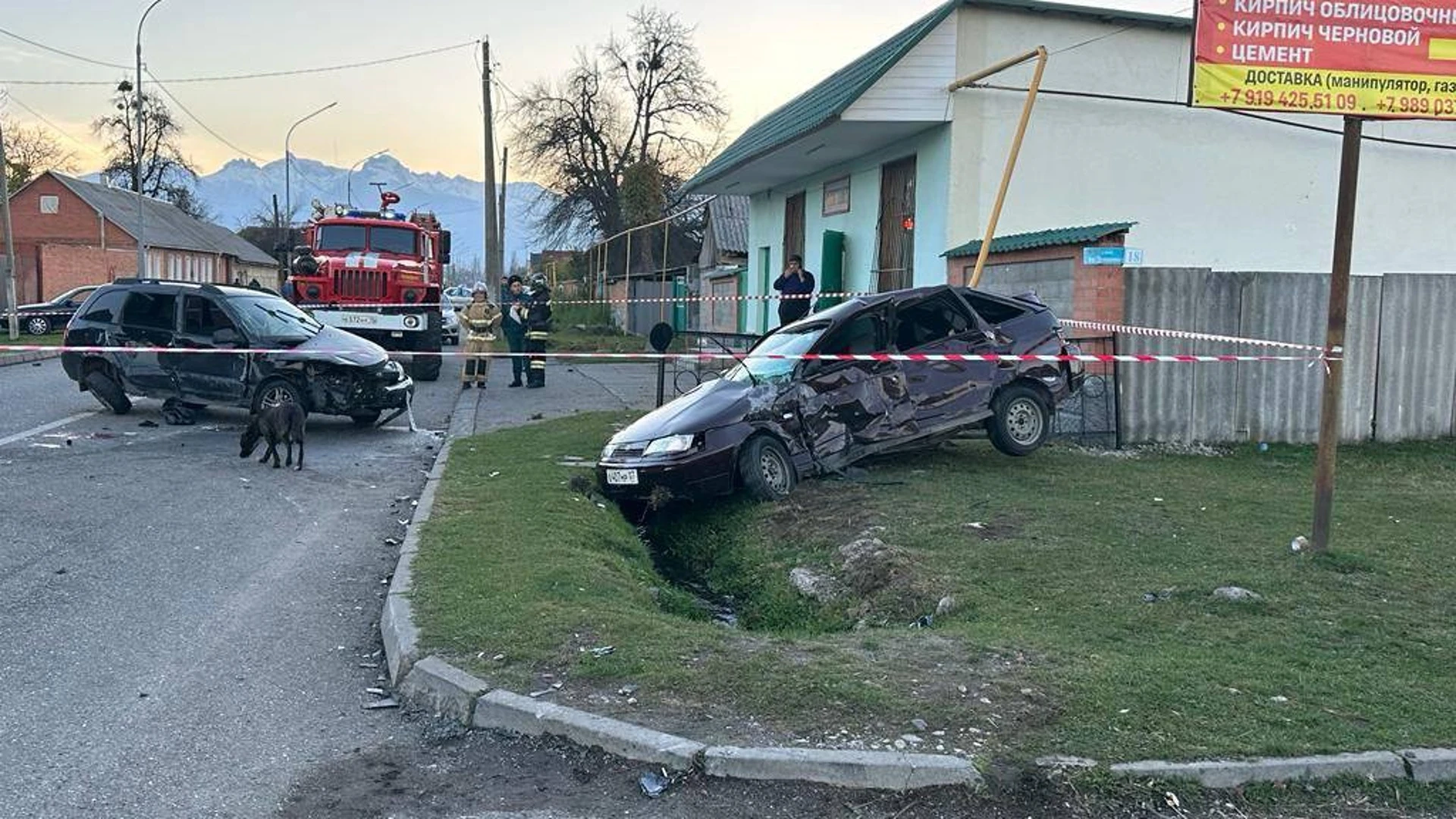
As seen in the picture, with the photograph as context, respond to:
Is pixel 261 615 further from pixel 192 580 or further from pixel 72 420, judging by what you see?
pixel 72 420

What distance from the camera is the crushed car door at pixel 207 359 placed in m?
13.7

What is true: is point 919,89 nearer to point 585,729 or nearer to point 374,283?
point 374,283

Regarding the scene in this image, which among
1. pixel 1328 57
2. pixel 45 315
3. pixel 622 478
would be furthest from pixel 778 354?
pixel 45 315

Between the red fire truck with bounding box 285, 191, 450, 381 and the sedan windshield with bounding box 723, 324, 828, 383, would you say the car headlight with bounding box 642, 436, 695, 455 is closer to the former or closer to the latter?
the sedan windshield with bounding box 723, 324, 828, 383

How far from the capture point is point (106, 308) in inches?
578

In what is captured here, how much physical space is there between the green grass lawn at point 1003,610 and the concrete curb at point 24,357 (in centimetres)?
1818

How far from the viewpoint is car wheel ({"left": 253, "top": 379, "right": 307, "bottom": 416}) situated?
1337cm

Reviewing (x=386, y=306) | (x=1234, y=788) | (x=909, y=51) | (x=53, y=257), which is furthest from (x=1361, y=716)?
(x=53, y=257)

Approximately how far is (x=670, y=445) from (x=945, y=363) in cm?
281

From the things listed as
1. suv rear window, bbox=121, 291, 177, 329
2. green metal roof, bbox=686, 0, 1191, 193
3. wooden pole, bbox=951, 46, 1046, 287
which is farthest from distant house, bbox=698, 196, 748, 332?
suv rear window, bbox=121, 291, 177, 329

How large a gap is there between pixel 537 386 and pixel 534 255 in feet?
247

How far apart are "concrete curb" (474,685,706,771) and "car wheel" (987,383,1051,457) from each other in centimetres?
682

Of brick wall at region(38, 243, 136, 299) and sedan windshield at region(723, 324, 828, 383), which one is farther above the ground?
brick wall at region(38, 243, 136, 299)

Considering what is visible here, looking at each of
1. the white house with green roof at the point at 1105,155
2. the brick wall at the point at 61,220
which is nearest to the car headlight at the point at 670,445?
the white house with green roof at the point at 1105,155
